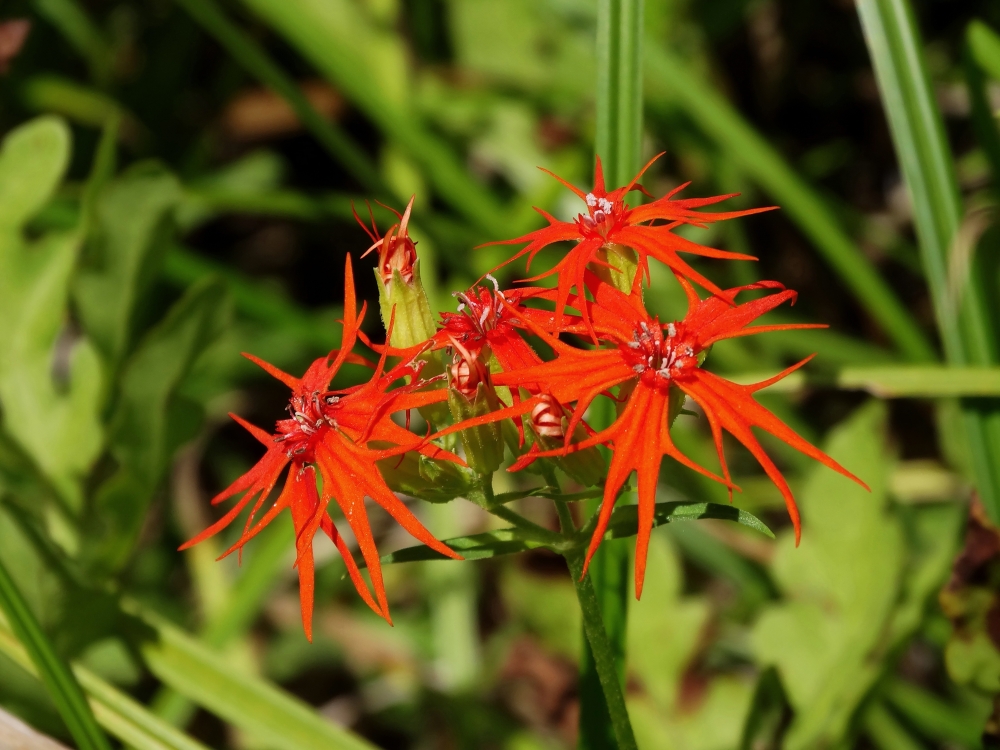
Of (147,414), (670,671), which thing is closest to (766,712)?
(670,671)

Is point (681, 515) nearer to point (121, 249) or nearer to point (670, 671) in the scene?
point (670, 671)

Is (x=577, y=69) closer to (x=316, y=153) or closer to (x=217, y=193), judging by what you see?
(x=316, y=153)

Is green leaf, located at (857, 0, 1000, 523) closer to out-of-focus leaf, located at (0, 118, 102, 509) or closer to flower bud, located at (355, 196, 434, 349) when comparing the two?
flower bud, located at (355, 196, 434, 349)

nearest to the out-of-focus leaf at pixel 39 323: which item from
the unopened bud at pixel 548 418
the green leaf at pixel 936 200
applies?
the unopened bud at pixel 548 418

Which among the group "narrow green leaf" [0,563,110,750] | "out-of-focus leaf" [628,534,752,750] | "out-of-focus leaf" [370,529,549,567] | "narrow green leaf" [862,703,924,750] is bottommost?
"narrow green leaf" [862,703,924,750]

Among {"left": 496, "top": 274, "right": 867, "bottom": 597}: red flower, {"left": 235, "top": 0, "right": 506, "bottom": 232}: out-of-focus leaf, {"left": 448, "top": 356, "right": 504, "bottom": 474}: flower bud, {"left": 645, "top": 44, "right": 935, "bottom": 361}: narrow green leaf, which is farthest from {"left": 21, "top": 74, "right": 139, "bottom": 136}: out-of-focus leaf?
{"left": 496, "top": 274, "right": 867, "bottom": 597}: red flower
